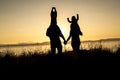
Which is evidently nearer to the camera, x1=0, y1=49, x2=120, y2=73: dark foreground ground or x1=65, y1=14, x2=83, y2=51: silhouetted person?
x1=0, y1=49, x2=120, y2=73: dark foreground ground

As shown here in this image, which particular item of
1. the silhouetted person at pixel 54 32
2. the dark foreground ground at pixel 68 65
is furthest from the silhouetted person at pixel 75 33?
the dark foreground ground at pixel 68 65

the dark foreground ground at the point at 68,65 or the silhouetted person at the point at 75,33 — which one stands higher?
the silhouetted person at the point at 75,33

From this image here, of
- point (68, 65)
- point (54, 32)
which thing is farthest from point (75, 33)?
point (68, 65)

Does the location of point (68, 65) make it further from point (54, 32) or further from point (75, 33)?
point (75, 33)

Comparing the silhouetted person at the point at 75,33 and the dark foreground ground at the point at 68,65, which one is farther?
the silhouetted person at the point at 75,33

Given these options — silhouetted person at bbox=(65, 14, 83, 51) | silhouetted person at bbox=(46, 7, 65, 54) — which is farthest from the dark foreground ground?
silhouetted person at bbox=(65, 14, 83, 51)

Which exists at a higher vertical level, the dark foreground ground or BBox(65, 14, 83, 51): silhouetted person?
BBox(65, 14, 83, 51): silhouetted person

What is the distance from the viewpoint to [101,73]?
11922 mm

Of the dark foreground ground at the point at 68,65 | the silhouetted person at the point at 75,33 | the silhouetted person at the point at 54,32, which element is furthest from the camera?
the silhouetted person at the point at 75,33

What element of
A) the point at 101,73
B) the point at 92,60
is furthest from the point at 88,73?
the point at 92,60

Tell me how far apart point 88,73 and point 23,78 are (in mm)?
2525

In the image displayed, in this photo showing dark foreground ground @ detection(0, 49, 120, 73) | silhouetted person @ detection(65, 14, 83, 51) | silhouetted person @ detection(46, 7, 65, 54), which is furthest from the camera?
silhouetted person @ detection(65, 14, 83, 51)

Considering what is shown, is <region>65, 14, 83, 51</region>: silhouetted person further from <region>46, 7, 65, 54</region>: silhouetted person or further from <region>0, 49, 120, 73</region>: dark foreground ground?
<region>0, 49, 120, 73</region>: dark foreground ground

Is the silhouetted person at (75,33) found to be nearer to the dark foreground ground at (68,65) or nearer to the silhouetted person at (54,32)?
the silhouetted person at (54,32)
